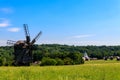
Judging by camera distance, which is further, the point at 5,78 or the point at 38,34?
the point at 38,34

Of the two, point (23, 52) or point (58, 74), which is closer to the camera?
point (58, 74)

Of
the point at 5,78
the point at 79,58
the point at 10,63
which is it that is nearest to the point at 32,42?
the point at 10,63

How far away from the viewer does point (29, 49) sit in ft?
237

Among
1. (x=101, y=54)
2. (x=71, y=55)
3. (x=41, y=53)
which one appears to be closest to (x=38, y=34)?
(x=71, y=55)

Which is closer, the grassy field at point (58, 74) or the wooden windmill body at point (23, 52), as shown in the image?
the grassy field at point (58, 74)

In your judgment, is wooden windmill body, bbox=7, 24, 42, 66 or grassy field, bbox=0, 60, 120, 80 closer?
grassy field, bbox=0, 60, 120, 80

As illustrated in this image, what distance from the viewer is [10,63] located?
7406cm

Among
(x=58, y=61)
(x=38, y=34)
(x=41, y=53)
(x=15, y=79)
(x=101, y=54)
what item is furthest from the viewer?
(x=101, y=54)

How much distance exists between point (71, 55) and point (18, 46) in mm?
21265

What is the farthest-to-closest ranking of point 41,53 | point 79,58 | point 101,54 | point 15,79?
1. point 101,54
2. point 41,53
3. point 79,58
4. point 15,79

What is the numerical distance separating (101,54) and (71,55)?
282 feet

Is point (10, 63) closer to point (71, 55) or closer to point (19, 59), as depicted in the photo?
point (19, 59)

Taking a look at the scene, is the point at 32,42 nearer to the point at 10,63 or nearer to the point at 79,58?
the point at 10,63

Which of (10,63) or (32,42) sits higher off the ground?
(32,42)
